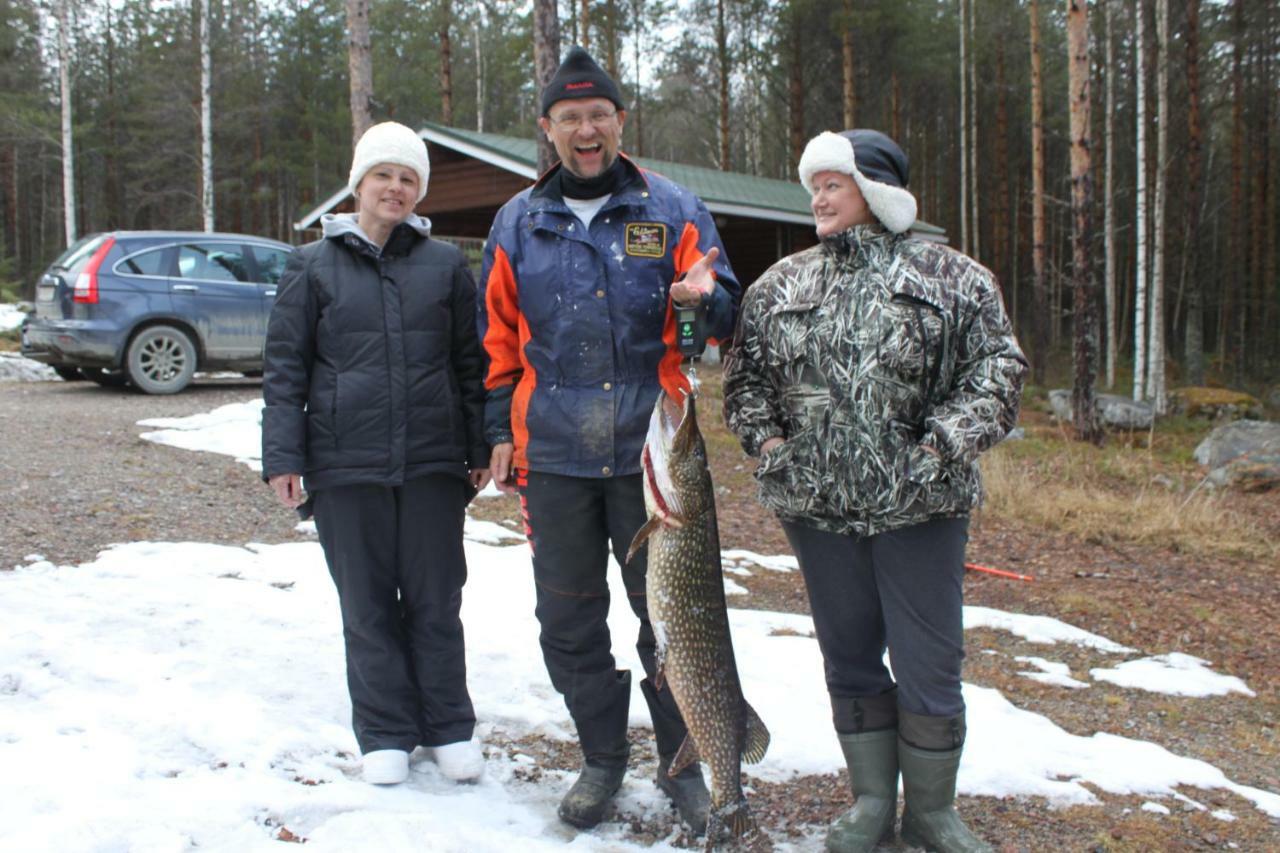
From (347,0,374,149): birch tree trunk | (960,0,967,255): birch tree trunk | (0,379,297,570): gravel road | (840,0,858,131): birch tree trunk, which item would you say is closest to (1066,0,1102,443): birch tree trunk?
(840,0,858,131): birch tree trunk

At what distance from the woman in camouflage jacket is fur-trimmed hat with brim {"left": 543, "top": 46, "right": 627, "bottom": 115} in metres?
0.67

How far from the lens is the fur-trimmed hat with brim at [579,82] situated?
3.07m

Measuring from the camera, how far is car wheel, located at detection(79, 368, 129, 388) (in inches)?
488

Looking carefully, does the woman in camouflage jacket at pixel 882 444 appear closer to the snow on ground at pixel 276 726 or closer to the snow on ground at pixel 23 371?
the snow on ground at pixel 276 726

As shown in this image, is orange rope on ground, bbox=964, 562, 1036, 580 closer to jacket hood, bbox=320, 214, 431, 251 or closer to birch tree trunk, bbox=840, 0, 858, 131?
jacket hood, bbox=320, 214, 431, 251

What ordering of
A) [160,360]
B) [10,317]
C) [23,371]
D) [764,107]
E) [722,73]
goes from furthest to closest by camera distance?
1. [764,107]
2. [722,73]
3. [10,317]
4. [23,371]
5. [160,360]

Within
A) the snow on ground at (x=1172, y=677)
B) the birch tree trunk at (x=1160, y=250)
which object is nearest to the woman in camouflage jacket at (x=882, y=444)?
→ the snow on ground at (x=1172, y=677)

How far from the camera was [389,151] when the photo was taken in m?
3.29

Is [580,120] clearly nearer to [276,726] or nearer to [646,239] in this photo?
[646,239]

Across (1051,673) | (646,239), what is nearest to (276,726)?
(646,239)

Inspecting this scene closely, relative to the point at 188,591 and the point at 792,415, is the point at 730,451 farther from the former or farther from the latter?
the point at 792,415

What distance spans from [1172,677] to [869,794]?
2821 millimetres

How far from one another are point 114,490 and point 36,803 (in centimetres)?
484

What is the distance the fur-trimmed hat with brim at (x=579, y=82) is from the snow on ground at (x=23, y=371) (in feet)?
45.6
